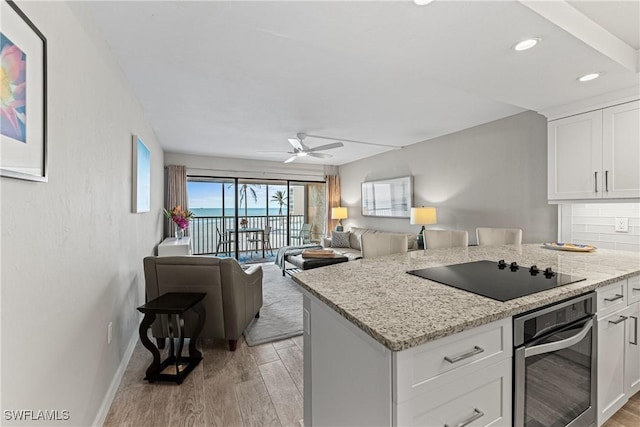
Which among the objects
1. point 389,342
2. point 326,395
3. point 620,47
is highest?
point 620,47

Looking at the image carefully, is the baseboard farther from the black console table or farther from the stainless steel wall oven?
the stainless steel wall oven

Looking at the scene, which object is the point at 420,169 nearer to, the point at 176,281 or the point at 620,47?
the point at 620,47

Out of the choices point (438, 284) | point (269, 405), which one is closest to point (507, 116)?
point (438, 284)

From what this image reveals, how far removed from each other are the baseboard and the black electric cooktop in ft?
6.62

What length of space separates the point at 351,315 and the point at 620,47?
2649 millimetres

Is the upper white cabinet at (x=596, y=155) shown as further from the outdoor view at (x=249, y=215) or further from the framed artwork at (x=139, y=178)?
the outdoor view at (x=249, y=215)

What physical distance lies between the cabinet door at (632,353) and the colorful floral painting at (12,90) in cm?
302

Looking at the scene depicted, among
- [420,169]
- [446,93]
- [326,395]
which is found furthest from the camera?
[420,169]

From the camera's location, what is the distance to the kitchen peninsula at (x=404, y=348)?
847 mm

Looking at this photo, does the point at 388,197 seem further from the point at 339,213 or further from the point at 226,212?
the point at 226,212

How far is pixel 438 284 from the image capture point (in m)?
1.37

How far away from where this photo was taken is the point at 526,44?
1.61 m

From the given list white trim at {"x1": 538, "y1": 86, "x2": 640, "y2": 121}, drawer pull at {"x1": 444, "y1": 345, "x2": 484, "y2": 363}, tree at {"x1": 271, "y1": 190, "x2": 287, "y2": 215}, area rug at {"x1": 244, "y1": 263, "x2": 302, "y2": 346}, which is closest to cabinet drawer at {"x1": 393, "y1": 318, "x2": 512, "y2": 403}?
drawer pull at {"x1": 444, "y1": 345, "x2": 484, "y2": 363}

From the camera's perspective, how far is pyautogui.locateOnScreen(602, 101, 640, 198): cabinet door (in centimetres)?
223
